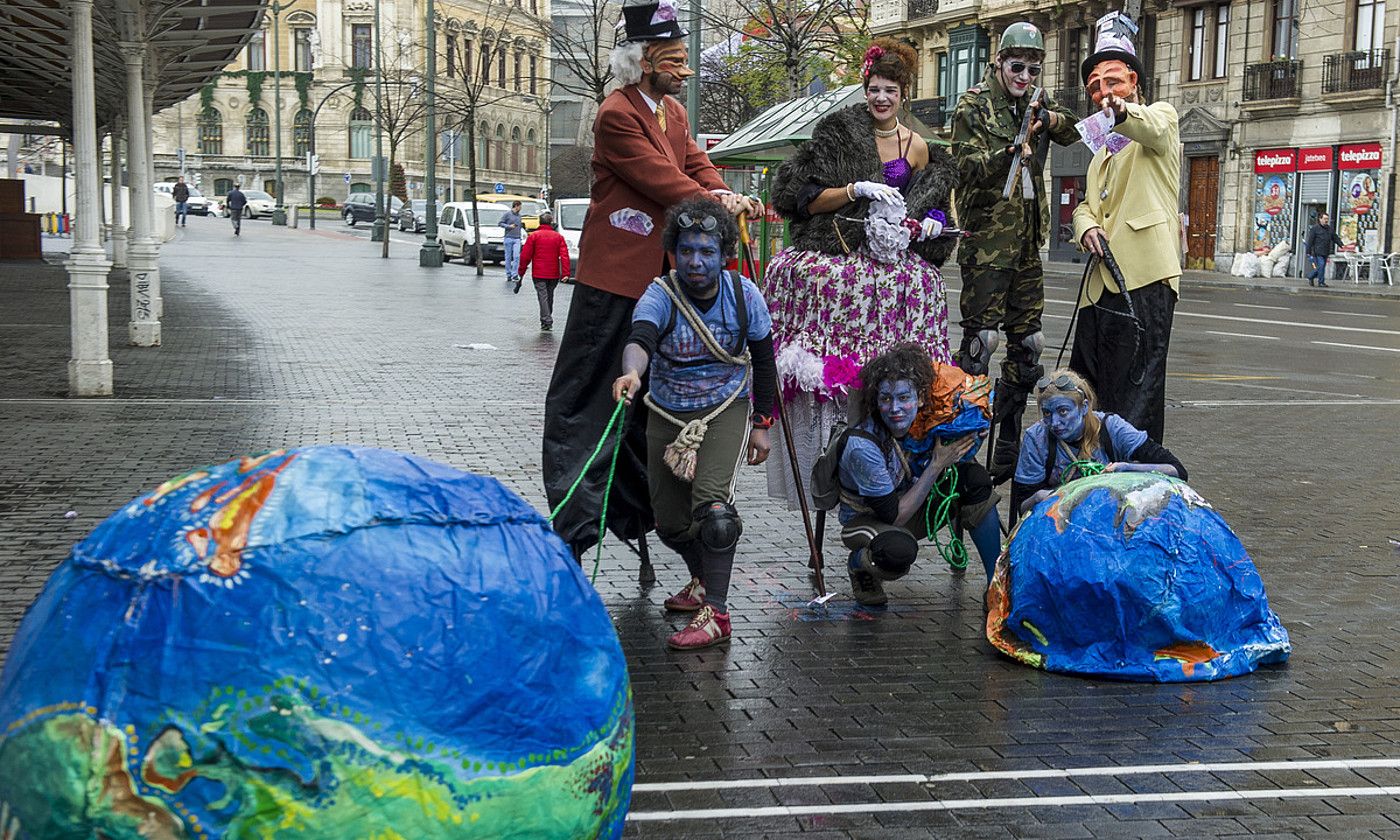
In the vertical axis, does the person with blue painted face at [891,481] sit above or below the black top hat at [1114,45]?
below

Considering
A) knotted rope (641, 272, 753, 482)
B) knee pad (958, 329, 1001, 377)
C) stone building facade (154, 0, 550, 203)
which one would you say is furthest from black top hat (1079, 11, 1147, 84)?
stone building facade (154, 0, 550, 203)

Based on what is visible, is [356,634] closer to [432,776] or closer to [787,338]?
[432,776]

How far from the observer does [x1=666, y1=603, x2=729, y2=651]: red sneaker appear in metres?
5.68

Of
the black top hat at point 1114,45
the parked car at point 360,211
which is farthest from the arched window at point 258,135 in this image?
the black top hat at point 1114,45

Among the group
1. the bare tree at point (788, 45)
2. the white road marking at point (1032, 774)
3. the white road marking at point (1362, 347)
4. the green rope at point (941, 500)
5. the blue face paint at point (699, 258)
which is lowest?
A: the white road marking at point (1032, 774)

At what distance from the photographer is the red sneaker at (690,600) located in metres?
6.20

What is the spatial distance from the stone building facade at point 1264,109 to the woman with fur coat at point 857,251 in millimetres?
35272

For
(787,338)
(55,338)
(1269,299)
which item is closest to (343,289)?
(55,338)

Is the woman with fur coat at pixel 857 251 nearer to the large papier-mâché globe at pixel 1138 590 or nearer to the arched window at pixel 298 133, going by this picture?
the large papier-mâché globe at pixel 1138 590

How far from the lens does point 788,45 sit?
26359mm

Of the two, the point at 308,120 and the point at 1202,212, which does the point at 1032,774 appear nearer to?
the point at 1202,212

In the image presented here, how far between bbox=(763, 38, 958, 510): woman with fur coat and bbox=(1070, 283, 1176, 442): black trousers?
0.78 meters

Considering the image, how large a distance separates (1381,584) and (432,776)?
211 inches

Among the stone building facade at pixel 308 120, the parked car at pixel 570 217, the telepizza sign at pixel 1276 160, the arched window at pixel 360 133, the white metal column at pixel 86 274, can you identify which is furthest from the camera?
the arched window at pixel 360 133
